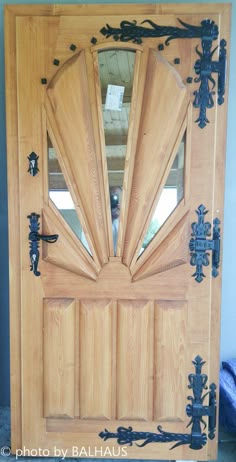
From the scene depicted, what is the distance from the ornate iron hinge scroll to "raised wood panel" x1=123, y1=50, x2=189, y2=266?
0.07 meters

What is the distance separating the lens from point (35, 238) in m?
1.63

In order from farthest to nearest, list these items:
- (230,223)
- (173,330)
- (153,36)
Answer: (230,223)
(173,330)
(153,36)

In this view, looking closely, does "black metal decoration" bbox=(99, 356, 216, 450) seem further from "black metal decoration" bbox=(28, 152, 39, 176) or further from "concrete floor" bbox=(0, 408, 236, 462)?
"black metal decoration" bbox=(28, 152, 39, 176)

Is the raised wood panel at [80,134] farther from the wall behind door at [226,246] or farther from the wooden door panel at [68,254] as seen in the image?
the wall behind door at [226,246]

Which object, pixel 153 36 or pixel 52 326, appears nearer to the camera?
pixel 153 36

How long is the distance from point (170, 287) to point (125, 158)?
2.00ft

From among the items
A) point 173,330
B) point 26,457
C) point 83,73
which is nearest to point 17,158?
point 83,73

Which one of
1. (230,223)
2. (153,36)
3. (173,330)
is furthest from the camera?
(230,223)

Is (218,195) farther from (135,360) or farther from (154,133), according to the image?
(135,360)

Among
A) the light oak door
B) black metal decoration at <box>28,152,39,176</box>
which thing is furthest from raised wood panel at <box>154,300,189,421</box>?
black metal decoration at <box>28,152,39,176</box>

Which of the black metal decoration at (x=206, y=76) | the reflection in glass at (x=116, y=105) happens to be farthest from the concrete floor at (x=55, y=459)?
the black metal decoration at (x=206, y=76)

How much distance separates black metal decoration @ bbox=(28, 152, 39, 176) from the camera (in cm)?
160

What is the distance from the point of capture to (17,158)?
1.62m

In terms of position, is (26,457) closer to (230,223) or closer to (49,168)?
(49,168)
